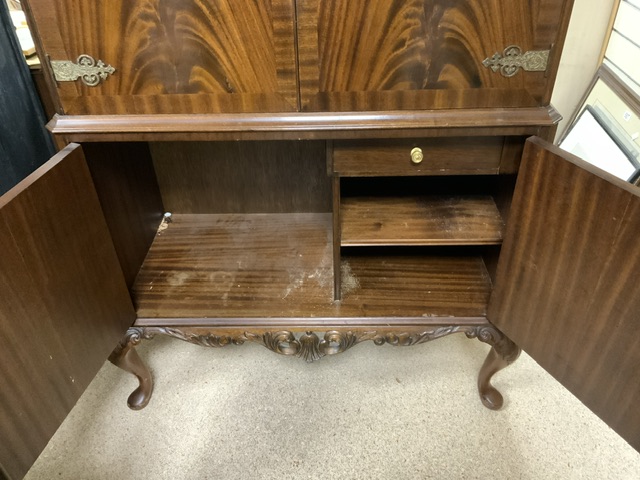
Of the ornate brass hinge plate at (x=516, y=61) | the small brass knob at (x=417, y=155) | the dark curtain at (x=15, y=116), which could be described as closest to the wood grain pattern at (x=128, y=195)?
the dark curtain at (x=15, y=116)

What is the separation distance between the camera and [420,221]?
85cm

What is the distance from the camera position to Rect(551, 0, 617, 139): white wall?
99cm

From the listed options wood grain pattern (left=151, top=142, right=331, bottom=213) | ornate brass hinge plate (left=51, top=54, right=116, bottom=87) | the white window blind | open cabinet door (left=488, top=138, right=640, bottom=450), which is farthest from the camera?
wood grain pattern (left=151, top=142, right=331, bottom=213)

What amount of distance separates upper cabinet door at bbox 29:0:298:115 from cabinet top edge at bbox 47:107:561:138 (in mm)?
13

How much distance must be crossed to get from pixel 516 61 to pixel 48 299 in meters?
0.67

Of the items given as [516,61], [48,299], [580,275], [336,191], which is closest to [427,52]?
[516,61]

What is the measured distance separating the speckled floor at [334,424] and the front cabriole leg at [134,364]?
0.07 ft

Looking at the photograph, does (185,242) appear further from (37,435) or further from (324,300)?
(37,435)

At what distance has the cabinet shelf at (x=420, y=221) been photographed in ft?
2.64

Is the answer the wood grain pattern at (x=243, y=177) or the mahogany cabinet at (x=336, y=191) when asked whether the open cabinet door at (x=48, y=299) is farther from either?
the wood grain pattern at (x=243, y=177)

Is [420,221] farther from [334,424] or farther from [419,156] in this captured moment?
[334,424]

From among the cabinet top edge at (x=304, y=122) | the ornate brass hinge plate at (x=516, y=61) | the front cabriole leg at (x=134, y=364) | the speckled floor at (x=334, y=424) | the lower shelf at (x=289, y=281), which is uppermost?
the ornate brass hinge plate at (x=516, y=61)

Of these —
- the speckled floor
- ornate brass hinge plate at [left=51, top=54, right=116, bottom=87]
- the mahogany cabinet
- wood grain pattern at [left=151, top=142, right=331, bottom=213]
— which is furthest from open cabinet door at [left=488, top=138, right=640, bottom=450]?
ornate brass hinge plate at [left=51, top=54, right=116, bottom=87]

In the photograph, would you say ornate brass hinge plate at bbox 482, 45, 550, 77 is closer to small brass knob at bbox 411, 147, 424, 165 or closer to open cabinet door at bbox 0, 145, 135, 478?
small brass knob at bbox 411, 147, 424, 165
